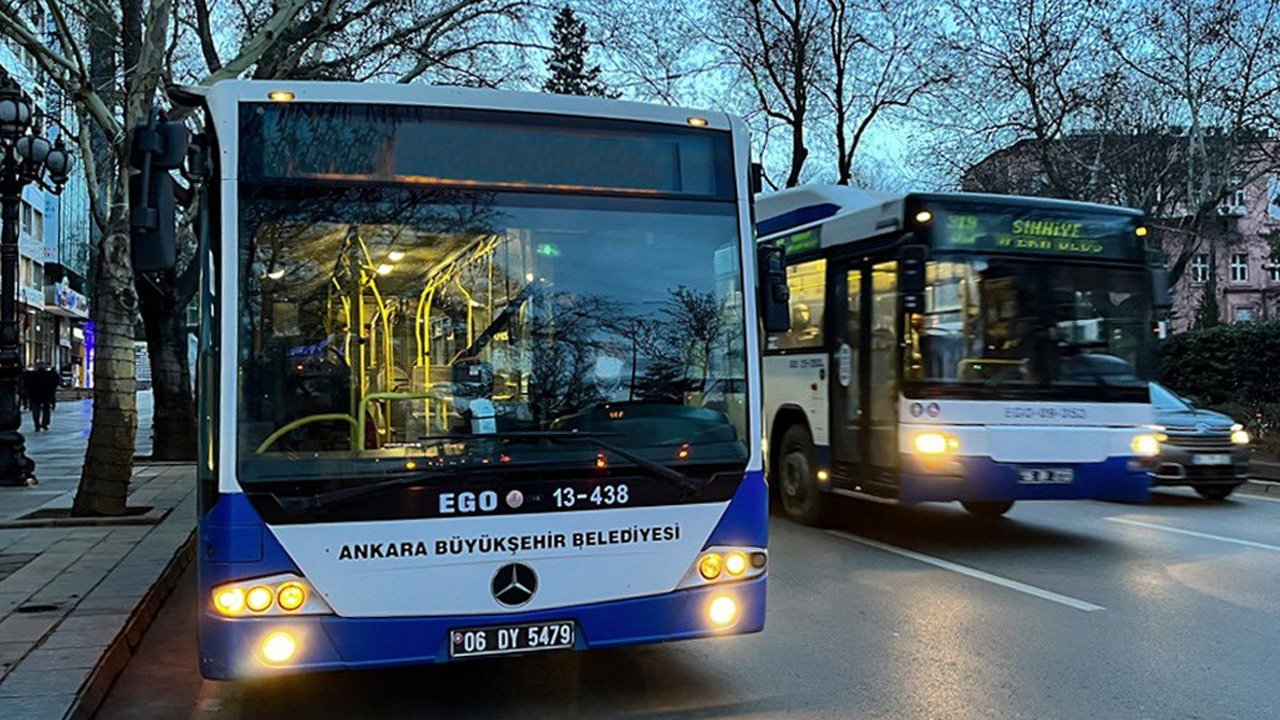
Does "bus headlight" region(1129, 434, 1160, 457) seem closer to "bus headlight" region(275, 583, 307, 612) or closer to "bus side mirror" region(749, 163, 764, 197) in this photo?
"bus side mirror" region(749, 163, 764, 197)

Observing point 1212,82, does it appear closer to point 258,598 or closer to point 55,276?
point 258,598

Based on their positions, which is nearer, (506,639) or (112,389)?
(506,639)

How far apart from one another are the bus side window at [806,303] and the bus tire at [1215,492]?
20.7 feet

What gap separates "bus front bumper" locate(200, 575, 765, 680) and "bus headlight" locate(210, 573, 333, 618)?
0.04 metres

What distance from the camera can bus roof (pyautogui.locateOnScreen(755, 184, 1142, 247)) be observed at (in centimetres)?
962

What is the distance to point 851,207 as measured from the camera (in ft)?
37.2

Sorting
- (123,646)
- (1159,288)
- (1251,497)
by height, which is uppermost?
(1159,288)

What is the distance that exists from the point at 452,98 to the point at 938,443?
5.69 m

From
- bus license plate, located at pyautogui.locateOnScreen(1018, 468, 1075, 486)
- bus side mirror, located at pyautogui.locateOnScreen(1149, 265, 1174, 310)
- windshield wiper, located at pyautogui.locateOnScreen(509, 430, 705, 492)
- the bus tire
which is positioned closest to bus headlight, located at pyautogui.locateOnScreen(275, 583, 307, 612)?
windshield wiper, located at pyautogui.locateOnScreen(509, 430, 705, 492)

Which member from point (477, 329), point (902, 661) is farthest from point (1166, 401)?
point (477, 329)

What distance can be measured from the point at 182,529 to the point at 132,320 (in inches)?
85.2

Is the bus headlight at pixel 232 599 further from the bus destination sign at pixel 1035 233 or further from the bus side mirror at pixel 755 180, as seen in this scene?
the bus destination sign at pixel 1035 233

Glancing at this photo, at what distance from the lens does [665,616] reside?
5.15 metres

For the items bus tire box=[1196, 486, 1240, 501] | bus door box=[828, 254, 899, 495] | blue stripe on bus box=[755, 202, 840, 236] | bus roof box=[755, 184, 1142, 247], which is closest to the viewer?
bus roof box=[755, 184, 1142, 247]
